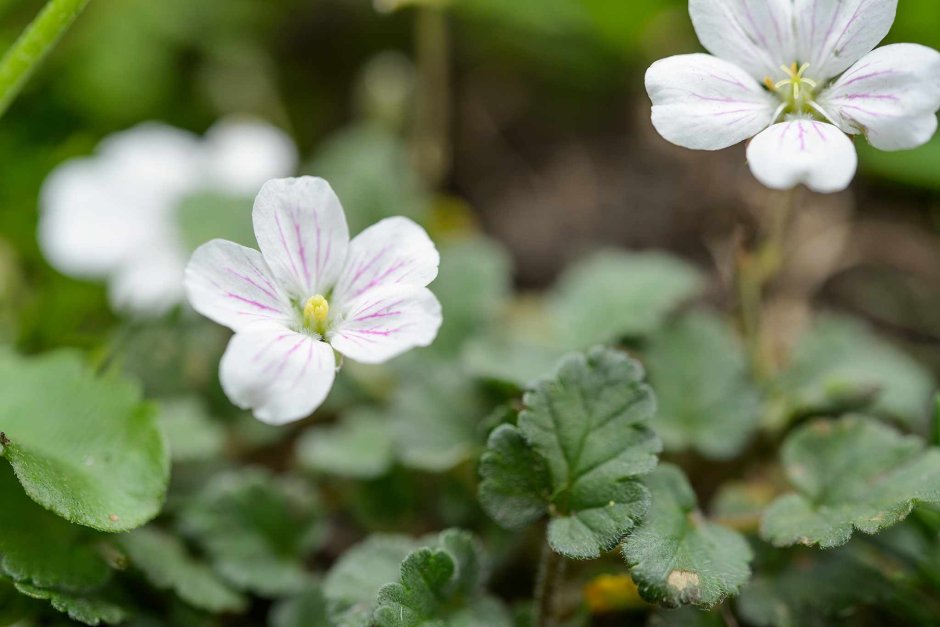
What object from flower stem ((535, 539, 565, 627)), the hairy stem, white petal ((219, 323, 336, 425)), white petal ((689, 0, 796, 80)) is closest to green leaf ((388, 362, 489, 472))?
flower stem ((535, 539, 565, 627))

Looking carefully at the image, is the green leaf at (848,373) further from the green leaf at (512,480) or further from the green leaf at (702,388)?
the green leaf at (512,480)

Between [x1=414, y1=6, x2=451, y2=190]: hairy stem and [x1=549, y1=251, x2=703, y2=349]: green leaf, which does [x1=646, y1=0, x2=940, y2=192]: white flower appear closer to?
[x1=549, y1=251, x2=703, y2=349]: green leaf

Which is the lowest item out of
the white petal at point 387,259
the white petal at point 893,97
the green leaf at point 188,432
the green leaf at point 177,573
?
the green leaf at point 177,573

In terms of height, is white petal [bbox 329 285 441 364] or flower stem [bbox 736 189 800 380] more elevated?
white petal [bbox 329 285 441 364]

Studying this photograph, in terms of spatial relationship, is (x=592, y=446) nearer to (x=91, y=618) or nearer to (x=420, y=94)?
(x=91, y=618)

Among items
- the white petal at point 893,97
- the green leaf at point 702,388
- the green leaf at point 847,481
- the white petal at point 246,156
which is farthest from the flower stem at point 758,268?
the white petal at point 246,156

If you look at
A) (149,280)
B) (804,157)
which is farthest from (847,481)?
(149,280)
